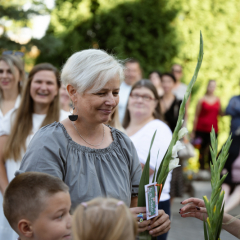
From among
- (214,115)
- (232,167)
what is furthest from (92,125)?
(214,115)

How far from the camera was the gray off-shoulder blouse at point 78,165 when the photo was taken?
1687mm

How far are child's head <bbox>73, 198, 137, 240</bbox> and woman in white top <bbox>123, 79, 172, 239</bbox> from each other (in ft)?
5.79

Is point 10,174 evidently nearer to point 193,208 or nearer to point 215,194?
point 193,208

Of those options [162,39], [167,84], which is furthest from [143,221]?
[162,39]

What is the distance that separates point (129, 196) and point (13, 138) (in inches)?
57.9

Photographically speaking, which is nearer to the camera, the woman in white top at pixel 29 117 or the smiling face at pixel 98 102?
the smiling face at pixel 98 102

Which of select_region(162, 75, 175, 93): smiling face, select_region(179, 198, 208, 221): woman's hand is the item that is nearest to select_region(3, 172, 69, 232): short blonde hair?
select_region(179, 198, 208, 221): woman's hand

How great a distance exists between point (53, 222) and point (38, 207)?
9 cm

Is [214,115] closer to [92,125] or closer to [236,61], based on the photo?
[236,61]

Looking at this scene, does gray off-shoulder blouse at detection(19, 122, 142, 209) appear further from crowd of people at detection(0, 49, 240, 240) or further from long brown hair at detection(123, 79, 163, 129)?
long brown hair at detection(123, 79, 163, 129)

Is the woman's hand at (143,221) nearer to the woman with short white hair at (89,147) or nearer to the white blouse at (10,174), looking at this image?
the woman with short white hair at (89,147)

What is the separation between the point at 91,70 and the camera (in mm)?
1771

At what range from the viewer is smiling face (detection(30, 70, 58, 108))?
3164mm

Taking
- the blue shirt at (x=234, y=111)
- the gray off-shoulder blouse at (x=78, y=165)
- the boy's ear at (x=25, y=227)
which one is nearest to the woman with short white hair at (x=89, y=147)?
the gray off-shoulder blouse at (x=78, y=165)
